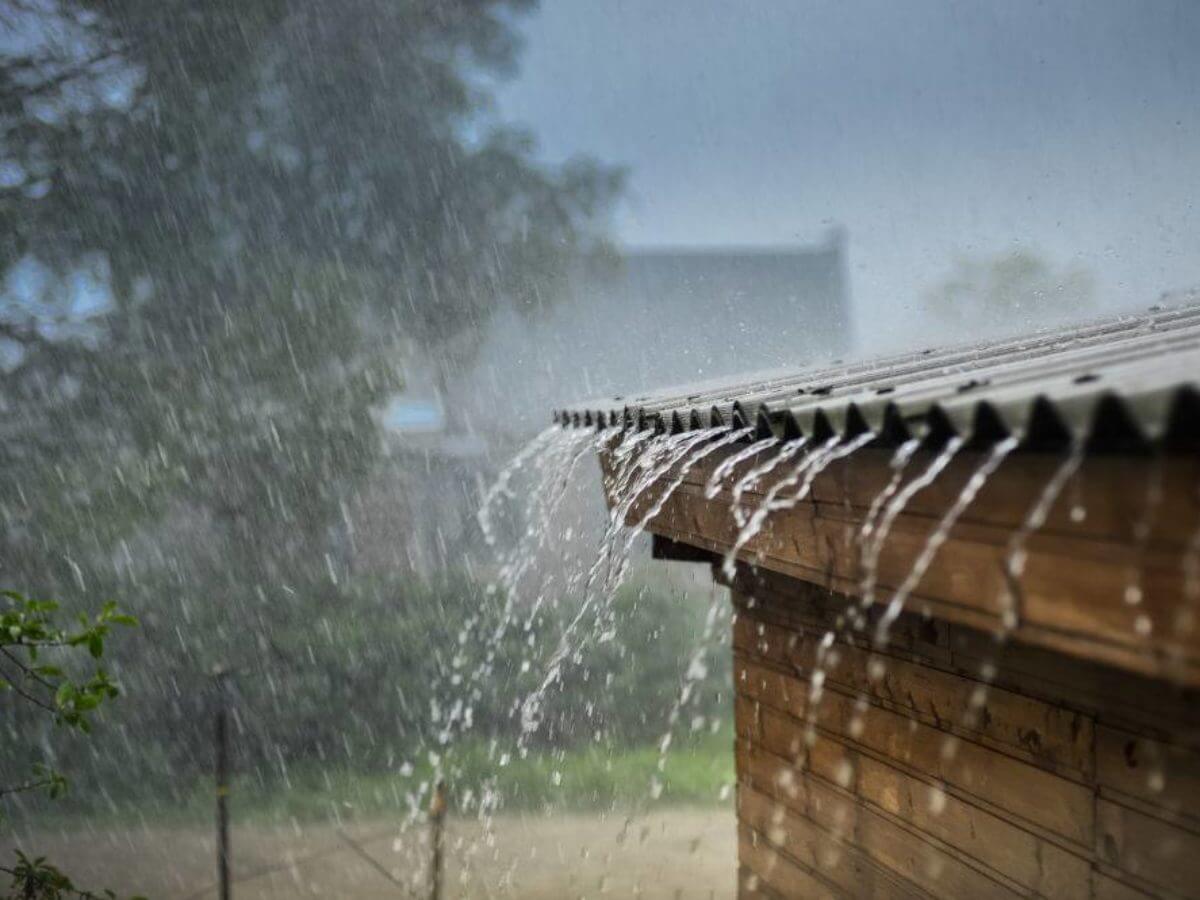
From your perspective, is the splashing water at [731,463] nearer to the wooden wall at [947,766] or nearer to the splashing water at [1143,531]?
the wooden wall at [947,766]

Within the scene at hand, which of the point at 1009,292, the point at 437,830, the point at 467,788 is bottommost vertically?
the point at 467,788

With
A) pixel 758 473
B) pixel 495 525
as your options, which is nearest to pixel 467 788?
pixel 495 525

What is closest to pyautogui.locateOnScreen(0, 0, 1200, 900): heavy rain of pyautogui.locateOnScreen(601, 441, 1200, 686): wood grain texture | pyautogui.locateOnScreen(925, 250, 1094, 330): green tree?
pyautogui.locateOnScreen(601, 441, 1200, 686): wood grain texture

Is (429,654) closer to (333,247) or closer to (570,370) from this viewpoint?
(333,247)

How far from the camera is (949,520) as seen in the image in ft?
5.21

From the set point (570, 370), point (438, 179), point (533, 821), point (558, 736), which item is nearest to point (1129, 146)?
point (570, 370)

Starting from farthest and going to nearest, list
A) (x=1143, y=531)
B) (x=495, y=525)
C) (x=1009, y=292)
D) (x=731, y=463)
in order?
1. (x=1009, y=292)
2. (x=495, y=525)
3. (x=731, y=463)
4. (x=1143, y=531)

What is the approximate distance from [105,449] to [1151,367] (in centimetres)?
1505

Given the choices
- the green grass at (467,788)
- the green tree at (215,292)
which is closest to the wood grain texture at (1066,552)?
the green grass at (467,788)

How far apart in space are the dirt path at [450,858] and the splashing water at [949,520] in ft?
24.6

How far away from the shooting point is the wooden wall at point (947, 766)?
6.28 ft

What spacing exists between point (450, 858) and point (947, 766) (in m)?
8.88

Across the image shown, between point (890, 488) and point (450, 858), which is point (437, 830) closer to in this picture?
point (450, 858)

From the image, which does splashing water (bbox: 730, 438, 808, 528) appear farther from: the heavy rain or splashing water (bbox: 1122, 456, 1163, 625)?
splashing water (bbox: 1122, 456, 1163, 625)
